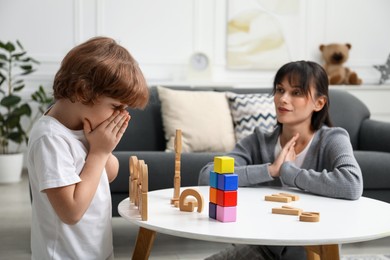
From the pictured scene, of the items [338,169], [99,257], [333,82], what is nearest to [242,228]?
[99,257]

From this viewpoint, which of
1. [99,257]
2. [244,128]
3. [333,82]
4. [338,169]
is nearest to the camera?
[99,257]

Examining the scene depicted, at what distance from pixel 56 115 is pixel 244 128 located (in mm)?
2266

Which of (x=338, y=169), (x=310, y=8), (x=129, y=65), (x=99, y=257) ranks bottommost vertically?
(x=99, y=257)

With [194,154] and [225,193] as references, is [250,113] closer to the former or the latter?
[194,154]

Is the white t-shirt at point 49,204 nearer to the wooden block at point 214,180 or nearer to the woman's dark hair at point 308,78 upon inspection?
the wooden block at point 214,180

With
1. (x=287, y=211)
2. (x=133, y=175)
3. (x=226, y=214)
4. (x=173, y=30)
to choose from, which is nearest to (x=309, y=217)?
(x=287, y=211)

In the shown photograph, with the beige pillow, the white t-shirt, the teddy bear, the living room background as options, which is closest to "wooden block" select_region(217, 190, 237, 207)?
the white t-shirt

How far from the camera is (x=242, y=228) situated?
1.48m

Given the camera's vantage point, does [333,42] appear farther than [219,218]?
Yes

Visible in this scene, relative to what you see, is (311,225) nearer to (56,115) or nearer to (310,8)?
(56,115)

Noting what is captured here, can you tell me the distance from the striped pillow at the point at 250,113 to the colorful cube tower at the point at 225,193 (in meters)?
2.03

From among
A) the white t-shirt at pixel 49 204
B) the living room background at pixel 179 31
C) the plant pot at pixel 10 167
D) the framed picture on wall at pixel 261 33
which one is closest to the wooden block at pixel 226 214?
the white t-shirt at pixel 49 204

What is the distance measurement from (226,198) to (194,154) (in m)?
1.63

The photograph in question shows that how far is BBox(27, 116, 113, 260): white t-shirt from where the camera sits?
1.36 m
